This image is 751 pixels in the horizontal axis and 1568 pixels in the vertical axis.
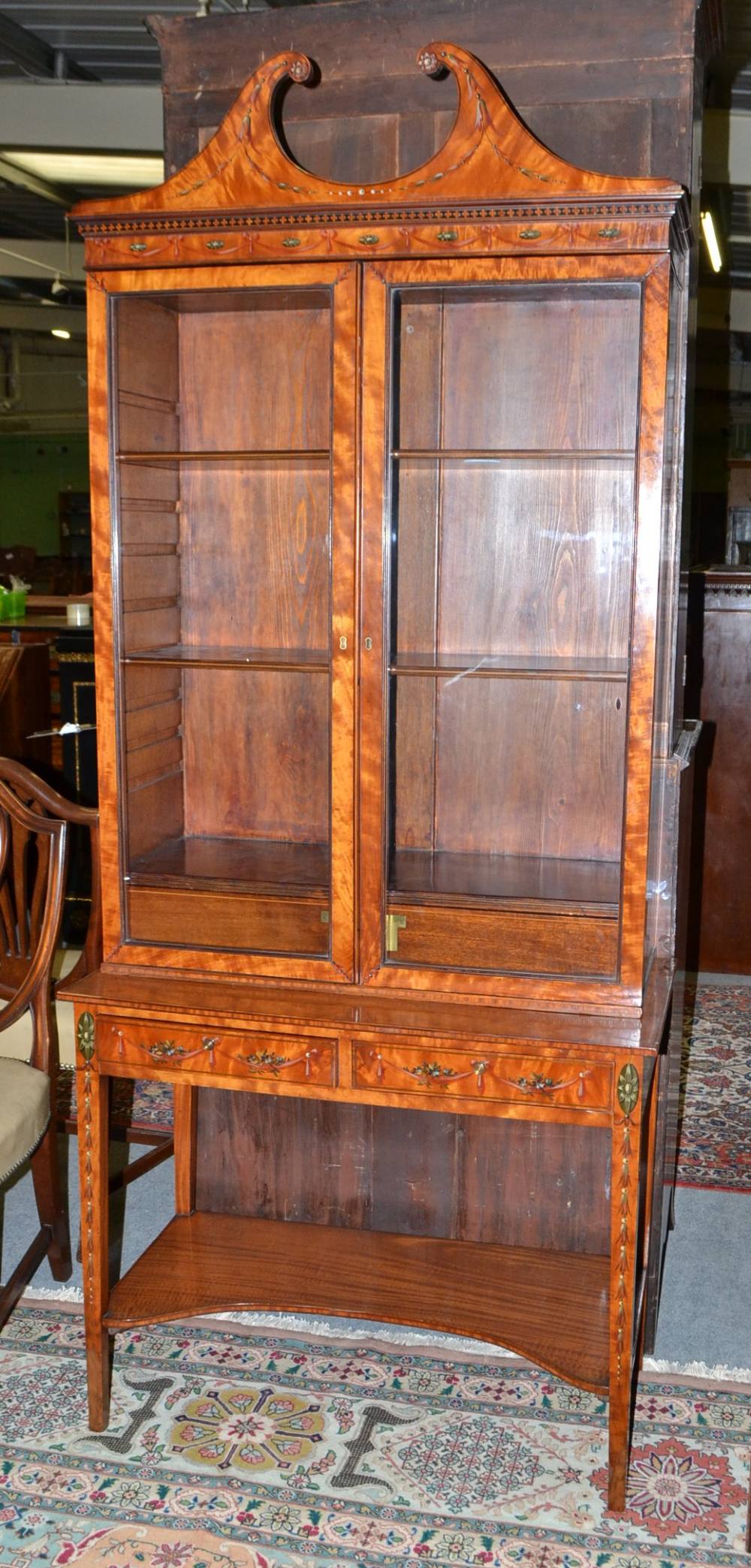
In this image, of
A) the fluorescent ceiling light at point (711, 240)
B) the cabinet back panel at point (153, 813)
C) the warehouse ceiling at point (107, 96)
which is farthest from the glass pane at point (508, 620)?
the fluorescent ceiling light at point (711, 240)

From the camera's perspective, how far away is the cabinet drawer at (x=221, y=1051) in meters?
2.29

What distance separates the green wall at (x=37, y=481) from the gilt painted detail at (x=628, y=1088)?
13109mm

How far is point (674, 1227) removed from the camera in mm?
3182

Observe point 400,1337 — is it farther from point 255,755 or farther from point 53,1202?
point 255,755

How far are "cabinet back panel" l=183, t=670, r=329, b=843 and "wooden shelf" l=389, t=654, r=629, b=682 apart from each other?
0.28 metres

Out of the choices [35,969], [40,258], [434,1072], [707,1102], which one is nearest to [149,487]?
[35,969]

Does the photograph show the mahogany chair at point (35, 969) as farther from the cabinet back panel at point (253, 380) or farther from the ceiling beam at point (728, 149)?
the ceiling beam at point (728, 149)

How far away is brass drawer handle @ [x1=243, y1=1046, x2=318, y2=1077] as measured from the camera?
2.30 meters

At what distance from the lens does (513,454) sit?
2348 mm

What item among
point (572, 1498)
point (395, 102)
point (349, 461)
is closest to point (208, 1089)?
point (572, 1498)

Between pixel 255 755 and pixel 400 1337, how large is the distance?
1183mm

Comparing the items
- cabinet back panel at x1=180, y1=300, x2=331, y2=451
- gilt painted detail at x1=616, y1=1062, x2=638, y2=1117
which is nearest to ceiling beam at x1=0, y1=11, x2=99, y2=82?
Answer: cabinet back panel at x1=180, y1=300, x2=331, y2=451

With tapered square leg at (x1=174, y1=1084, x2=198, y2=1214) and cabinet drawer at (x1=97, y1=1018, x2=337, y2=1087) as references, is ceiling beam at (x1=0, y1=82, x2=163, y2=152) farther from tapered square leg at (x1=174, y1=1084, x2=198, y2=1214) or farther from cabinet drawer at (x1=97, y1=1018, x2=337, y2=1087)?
cabinet drawer at (x1=97, y1=1018, x2=337, y2=1087)

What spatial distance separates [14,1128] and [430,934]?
0.88 meters
